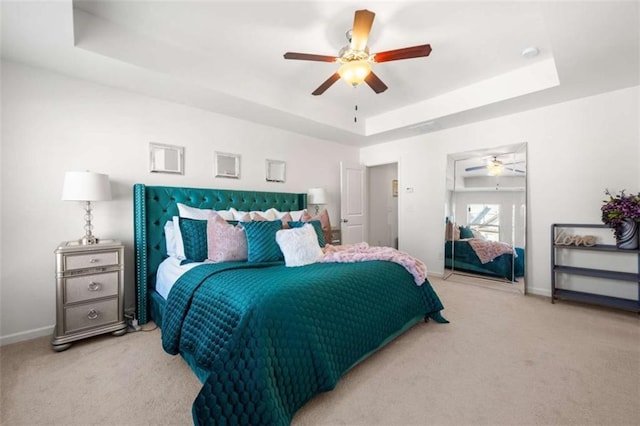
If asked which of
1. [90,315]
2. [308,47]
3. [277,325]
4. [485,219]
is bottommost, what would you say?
[90,315]

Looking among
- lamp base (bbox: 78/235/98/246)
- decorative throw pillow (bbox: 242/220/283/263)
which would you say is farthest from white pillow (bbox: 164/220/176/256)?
decorative throw pillow (bbox: 242/220/283/263)

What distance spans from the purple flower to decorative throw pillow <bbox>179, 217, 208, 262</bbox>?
4.21 meters

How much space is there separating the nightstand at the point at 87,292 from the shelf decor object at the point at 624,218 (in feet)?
16.2

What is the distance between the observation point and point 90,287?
7.48 feet

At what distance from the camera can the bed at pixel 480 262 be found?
3678 millimetres

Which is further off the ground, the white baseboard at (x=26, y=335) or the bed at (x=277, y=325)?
the bed at (x=277, y=325)

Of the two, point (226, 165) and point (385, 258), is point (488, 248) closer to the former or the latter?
point (385, 258)

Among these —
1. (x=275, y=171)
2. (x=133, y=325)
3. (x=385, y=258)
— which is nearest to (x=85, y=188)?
(x=133, y=325)

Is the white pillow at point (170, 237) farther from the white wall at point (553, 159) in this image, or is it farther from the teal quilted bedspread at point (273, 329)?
the white wall at point (553, 159)

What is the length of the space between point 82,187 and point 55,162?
0.54m

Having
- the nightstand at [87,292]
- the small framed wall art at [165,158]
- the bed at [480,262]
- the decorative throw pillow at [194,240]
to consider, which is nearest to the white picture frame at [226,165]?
the small framed wall art at [165,158]

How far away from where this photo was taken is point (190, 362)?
5.89 feet

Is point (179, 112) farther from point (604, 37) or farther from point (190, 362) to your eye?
point (604, 37)

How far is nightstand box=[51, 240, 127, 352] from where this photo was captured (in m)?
2.16
